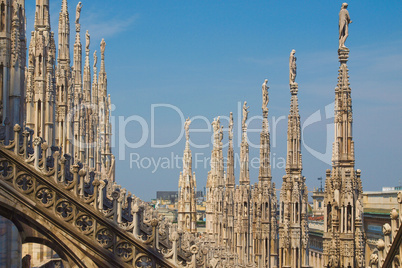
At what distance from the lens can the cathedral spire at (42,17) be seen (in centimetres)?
2517

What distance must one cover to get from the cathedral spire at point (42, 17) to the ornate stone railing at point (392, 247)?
56.6ft

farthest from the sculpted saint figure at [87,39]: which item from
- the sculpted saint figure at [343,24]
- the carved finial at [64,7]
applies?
the sculpted saint figure at [343,24]

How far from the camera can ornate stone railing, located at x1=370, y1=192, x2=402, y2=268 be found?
970 cm

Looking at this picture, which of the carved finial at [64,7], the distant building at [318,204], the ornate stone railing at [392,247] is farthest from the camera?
the distant building at [318,204]

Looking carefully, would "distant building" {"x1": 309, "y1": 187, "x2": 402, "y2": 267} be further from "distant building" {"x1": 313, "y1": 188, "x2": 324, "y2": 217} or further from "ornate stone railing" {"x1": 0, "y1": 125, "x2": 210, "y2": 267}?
"distant building" {"x1": 313, "y1": 188, "x2": 324, "y2": 217}

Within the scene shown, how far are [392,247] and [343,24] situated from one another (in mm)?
9628

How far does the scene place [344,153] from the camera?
17625 millimetres

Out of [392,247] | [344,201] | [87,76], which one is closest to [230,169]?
[87,76]

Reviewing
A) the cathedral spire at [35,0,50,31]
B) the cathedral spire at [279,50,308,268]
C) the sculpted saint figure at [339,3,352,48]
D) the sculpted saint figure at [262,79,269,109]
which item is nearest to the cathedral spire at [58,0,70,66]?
the cathedral spire at [35,0,50,31]

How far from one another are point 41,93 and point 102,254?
14.7 metres

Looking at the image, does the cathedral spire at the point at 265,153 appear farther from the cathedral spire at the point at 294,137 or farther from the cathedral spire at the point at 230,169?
the cathedral spire at the point at 230,169

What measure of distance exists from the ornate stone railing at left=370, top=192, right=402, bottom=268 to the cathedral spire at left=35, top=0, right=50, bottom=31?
680 inches

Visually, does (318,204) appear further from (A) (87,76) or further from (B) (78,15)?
(B) (78,15)

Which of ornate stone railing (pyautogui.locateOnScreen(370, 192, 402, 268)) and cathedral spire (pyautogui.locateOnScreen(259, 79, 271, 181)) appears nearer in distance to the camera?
ornate stone railing (pyautogui.locateOnScreen(370, 192, 402, 268))
